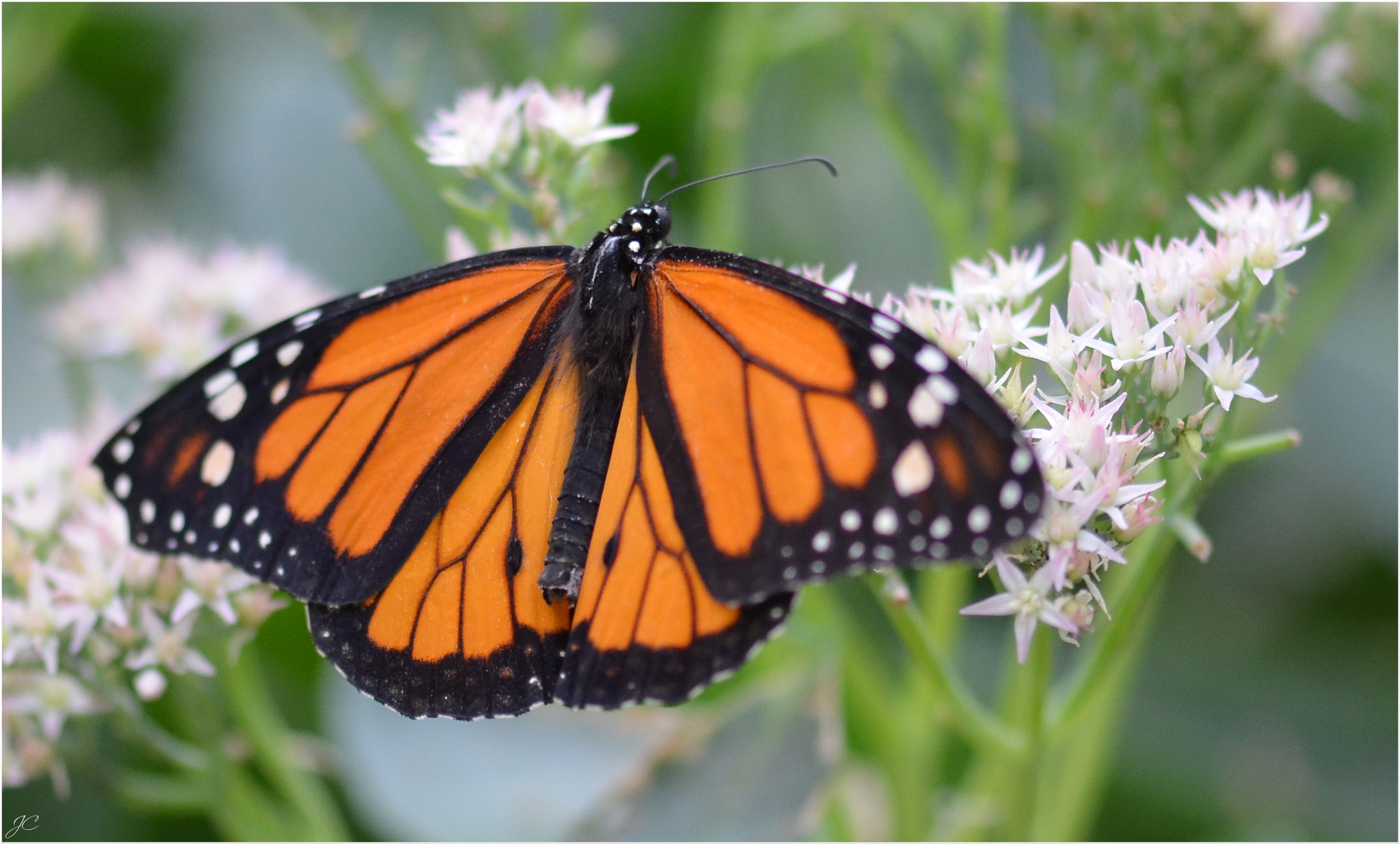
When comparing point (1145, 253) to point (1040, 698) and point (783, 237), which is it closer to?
point (1040, 698)

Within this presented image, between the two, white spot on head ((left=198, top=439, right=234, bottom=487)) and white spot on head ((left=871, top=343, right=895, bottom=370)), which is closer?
white spot on head ((left=871, top=343, right=895, bottom=370))

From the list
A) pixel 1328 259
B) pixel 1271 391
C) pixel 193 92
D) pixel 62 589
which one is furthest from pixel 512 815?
pixel 193 92

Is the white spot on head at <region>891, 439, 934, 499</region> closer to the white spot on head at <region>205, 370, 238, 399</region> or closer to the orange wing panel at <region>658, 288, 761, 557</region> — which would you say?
the orange wing panel at <region>658, 288, 761, 557</region>

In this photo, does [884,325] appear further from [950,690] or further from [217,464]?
[217,464]

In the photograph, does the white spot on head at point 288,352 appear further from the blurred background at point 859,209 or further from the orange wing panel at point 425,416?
the blurred background at point 859,209

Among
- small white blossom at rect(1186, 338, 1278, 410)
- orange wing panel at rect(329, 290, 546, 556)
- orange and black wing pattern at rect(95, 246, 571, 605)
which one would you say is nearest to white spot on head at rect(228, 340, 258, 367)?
orange and black wing pattern at rect(95, 246, 571, 605)

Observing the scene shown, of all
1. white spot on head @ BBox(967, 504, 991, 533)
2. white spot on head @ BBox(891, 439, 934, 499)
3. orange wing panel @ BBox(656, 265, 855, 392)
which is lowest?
white spot on head @ BBox(967, 504, 991, 533)

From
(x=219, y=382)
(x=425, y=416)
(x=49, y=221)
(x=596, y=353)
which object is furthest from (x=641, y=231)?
(x=49, y=221)
